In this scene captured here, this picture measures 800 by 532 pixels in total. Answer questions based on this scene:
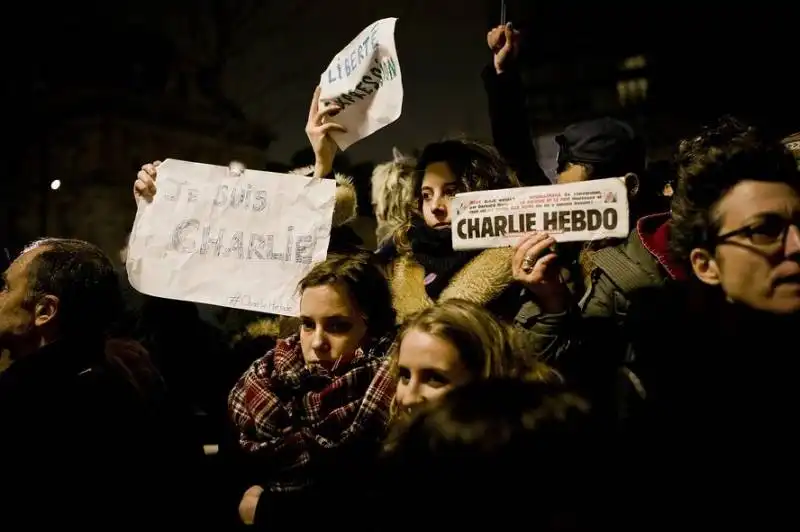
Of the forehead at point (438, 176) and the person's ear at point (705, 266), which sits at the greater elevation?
the forehead at point (438, 176)

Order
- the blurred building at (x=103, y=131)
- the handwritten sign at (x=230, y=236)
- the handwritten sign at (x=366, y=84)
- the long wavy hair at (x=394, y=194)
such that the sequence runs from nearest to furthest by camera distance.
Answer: the handwritten sign at (x=366, y=84), the handwritten sign at (x=230, y=236), the long wavy hair at (x=394, y=194), the blurred building at (x=103, y=131)

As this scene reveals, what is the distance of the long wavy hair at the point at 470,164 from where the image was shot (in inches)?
95.7

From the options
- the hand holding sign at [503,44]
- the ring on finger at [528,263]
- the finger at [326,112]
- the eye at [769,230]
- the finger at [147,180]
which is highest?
the hand holding sign at [503,44]

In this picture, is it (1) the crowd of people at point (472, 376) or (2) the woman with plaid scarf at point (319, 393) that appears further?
(2) the woman with plaid scarf at point (319, 393)

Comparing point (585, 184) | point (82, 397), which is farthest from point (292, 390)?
point (585, 184)

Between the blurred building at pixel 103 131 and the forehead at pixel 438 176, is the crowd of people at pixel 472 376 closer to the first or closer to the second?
the forehead at pixel 438 176

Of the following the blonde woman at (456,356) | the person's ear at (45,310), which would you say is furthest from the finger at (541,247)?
the person's ear at (45,310)

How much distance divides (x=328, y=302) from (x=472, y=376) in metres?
0.64

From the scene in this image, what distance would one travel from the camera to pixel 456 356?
5.99 ft

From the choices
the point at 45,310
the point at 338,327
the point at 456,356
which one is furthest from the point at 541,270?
the point at 45,310

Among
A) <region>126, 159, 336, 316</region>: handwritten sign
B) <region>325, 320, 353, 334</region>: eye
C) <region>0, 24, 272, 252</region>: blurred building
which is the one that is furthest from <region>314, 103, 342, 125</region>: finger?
<region>0, 24, 272, 252</region>: blurred building

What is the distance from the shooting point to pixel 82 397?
203 centimetres

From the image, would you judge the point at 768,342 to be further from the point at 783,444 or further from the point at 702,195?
the point at 702,195

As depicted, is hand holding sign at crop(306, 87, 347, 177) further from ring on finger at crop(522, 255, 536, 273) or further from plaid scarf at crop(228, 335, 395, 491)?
ring on finger at crop(522, 255, 536, 273)
